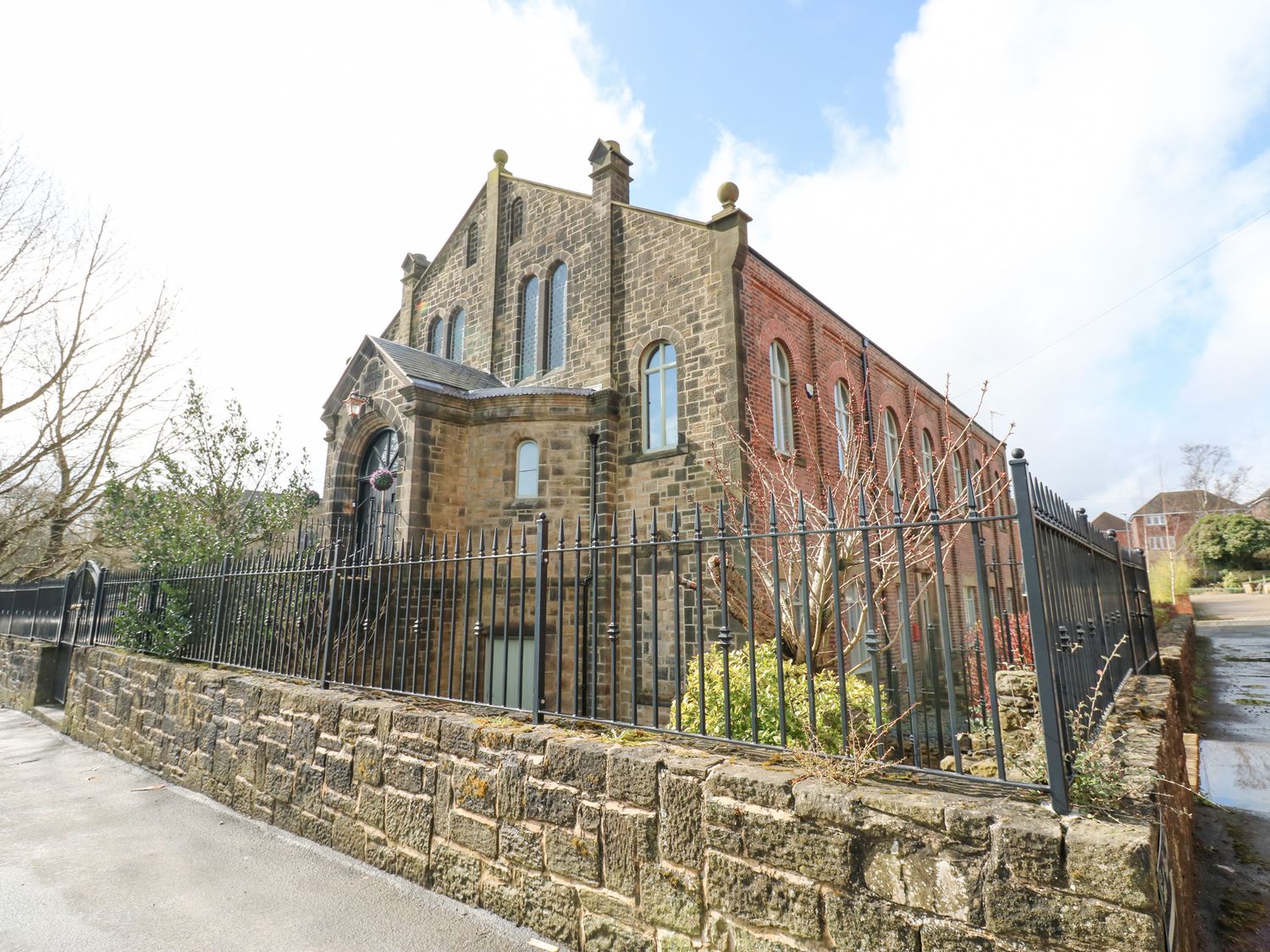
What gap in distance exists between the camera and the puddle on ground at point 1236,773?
19.0ft

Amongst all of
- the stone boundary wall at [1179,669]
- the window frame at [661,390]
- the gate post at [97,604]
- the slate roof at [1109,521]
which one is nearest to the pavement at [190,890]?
the gate post at [97,604]

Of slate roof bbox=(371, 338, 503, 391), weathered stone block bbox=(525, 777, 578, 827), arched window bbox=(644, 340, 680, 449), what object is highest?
slate roof bbox=(371, 338, 503, 391)

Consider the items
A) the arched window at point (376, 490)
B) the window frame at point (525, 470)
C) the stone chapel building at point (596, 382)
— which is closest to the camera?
the stone chapel building at point (596, 382)

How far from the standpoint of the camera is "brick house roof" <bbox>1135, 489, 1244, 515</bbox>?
184 feet

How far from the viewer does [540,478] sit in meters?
12.3

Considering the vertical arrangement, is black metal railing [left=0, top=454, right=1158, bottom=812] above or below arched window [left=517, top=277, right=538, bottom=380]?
below

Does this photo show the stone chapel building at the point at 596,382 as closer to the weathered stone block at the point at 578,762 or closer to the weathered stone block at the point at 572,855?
the weathered stone block at the point at 578,762

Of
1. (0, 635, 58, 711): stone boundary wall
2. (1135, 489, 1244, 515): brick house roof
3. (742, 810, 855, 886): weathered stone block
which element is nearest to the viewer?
(742, 810, 855, 886): weathered stone block

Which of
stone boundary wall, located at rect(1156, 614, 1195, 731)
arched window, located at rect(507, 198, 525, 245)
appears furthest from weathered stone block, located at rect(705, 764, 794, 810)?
arched window, located at rect(507, 198, 525, 245)

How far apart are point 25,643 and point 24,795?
256 inches

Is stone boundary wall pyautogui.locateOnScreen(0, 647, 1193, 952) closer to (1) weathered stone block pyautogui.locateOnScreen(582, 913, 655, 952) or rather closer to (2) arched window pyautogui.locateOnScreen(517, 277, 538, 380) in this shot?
(1) weathered stone block pyautogui.locateOnScreen(582, 913, 655, 952)

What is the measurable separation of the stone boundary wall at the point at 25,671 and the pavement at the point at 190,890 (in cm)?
549

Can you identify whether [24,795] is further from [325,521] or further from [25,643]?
[325,521]

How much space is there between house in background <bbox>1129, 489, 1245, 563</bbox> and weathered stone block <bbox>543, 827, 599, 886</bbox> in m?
74.5
